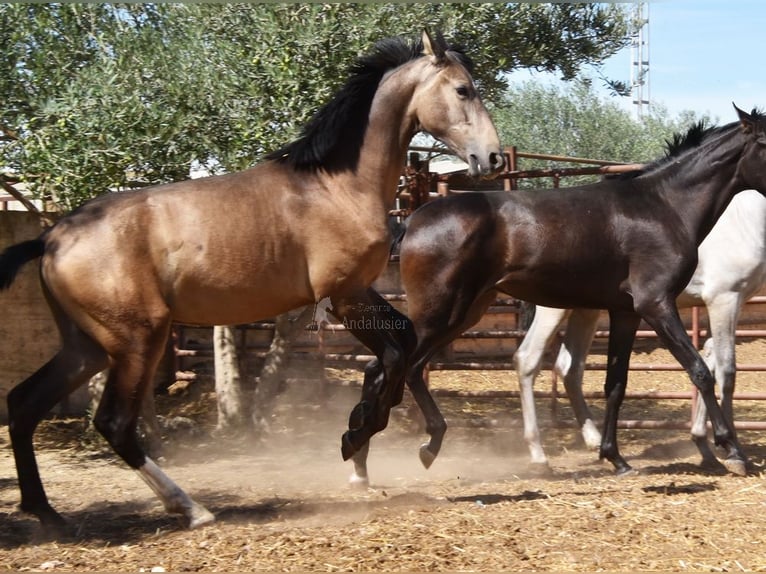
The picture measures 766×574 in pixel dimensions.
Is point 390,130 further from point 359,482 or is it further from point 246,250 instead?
point 359,482

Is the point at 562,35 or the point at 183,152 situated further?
the point at 562,35

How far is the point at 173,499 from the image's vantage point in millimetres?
4566

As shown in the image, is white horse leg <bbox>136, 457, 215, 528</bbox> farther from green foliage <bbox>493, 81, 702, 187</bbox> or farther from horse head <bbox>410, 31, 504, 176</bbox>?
green foliage <bbox>493, 81, 702, 187</bbox>

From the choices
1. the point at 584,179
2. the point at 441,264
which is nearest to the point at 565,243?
the point at 441,264

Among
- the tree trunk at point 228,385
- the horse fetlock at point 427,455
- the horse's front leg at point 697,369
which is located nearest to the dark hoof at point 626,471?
the horse's front leg at point 697,369

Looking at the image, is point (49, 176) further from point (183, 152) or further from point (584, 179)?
point (584, 179)

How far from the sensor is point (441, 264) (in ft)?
20.0

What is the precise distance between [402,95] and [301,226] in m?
0.99

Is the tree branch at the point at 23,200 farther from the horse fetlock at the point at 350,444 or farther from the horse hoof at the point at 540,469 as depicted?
the horse hoof at the point at 540,469

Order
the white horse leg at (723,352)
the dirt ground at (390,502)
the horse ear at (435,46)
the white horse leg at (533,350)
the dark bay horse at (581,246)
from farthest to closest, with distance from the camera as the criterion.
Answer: the white horse leg at (533,350)
the white horse leg at (723,352)
the dark bay horse at (581,246)
the horse ear at (435,46)
the dirt ground at (390,502)

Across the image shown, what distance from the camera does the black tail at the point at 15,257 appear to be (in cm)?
462

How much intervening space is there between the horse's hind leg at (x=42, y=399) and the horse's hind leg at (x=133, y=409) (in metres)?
0.22

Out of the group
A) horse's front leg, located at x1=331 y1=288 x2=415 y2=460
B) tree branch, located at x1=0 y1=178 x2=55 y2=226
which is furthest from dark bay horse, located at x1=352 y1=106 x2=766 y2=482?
tree branch, located at x1=0 y1=178 x2=55 y2=226

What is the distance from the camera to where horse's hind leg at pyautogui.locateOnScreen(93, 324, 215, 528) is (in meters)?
4.55
